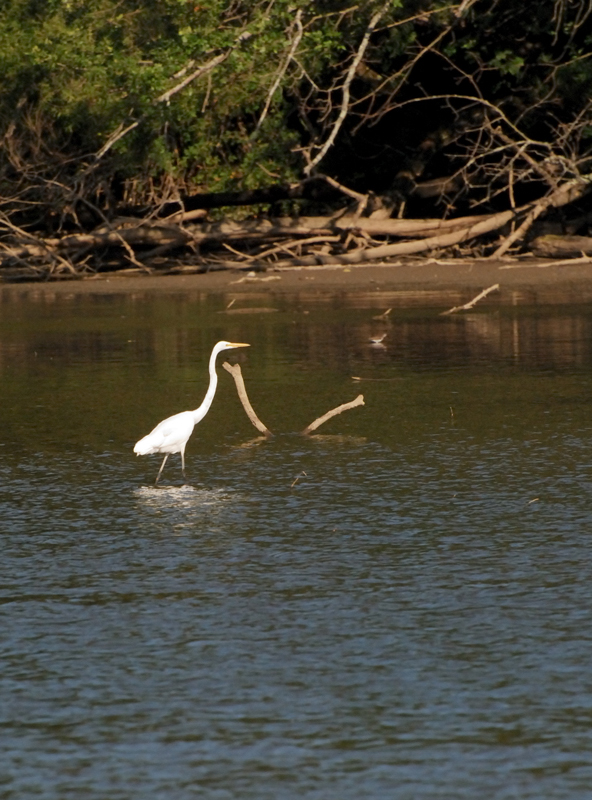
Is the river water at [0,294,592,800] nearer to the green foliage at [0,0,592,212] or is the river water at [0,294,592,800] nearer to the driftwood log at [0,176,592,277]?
the green foliage at [0,0,592,212]

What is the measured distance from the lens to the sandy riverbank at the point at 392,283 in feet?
66.1

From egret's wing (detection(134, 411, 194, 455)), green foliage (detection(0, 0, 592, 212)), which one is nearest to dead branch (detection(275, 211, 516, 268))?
green foliage (detection(0, 0, 592, 212))

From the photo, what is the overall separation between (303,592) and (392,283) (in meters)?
16.4

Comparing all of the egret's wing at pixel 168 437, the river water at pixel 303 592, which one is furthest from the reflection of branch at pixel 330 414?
the egret's wing at pixel 168 437

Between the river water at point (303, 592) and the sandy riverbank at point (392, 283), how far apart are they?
7768 mm

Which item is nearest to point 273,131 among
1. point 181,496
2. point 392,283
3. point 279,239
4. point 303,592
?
point 279,239

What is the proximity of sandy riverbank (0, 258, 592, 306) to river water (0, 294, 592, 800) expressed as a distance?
7768mm

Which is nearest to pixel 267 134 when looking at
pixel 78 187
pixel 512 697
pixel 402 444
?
pixel 78 187

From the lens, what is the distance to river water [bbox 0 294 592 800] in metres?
4.34

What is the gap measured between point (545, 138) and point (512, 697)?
23.5 m

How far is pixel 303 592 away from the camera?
6.13 meters

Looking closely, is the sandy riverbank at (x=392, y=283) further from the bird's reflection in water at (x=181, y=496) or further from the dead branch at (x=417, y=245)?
the bird's reflection in water at (x=181, y=496)

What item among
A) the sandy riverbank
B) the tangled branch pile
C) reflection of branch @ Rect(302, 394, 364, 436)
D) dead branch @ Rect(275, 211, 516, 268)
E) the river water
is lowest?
the river water

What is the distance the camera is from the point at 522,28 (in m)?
24.9
